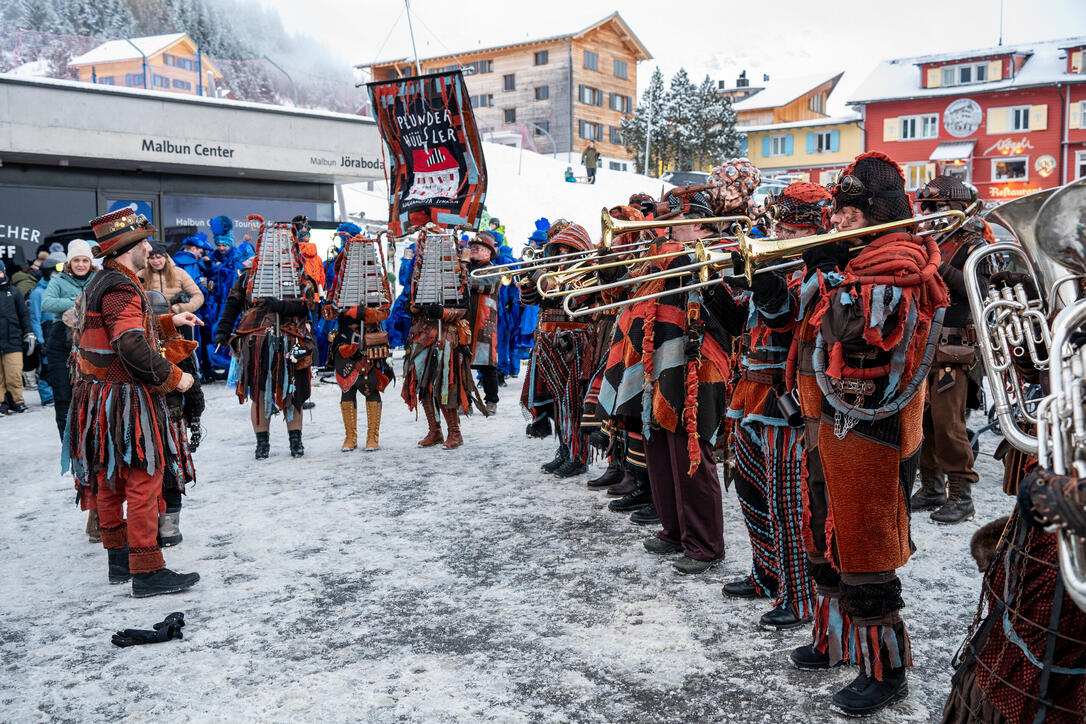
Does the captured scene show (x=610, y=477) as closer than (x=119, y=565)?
No

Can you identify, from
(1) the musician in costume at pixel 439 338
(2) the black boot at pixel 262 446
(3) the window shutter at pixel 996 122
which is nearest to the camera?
(2) the black boot at pixel 262 446

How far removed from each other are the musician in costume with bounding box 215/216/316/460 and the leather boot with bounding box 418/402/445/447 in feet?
3.43

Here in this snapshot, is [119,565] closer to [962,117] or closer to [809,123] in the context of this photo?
[962,117]

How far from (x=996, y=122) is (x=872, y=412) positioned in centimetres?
3879

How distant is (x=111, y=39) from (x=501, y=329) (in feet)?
30.7

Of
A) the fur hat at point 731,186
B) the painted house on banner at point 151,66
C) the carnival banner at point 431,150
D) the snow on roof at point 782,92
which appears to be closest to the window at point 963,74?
A: the snow on roof at point 782,92

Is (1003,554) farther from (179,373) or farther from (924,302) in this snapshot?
(179,373)

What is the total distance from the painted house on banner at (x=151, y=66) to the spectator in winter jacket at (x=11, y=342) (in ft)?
15.9

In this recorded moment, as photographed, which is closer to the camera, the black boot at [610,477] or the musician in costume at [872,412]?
the musician in costume at [872,412]

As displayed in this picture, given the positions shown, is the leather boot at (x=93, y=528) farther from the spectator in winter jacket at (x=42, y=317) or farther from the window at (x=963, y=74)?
the window at (x=963, y=74)

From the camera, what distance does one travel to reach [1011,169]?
36.1 meters

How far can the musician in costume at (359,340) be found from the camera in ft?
25.0

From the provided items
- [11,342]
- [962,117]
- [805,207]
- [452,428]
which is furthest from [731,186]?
[962,117]

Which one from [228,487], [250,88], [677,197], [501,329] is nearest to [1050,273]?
[677,197]
